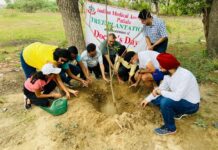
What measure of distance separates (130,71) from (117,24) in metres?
1.97

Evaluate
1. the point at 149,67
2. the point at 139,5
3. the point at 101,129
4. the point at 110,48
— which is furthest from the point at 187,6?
the point at 101,129

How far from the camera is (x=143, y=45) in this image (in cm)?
684

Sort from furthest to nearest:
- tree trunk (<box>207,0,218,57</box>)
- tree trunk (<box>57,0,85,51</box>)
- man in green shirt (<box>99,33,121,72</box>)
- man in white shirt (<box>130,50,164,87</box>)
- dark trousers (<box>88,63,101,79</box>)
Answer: tree trunk (<box>207,0,218,57</box>) → tree trunk (<box>57,0,85,51</box>) → dark trousers (<box>88,63,101,79</box>) → man in green shirt (<box>99,33,121,72</box>) → man in white shirt (<box>130,50,164,87</box>)

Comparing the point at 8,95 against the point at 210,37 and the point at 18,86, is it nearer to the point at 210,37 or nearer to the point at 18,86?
the point at 18,86

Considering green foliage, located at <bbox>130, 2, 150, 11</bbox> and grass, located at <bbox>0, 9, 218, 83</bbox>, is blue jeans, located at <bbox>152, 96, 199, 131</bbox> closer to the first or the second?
grass, located at <bbox>0, 9, 218, 83</bbox>

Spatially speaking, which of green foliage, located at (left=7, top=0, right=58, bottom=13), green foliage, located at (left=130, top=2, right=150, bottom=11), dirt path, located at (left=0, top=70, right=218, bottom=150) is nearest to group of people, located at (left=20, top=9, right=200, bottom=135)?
dirt path, located at (left=0, top=70, right=218, bottom=150)

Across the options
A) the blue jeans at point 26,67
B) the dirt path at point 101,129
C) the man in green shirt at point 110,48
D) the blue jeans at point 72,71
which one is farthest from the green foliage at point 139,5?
the blue jeans at point 26,67

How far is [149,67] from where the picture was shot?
481cm

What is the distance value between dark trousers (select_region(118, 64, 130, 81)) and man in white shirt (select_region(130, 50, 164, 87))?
54 centimetres

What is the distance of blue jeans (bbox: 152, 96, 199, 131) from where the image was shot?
395 cm

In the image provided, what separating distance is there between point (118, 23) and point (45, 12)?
14.4 meters

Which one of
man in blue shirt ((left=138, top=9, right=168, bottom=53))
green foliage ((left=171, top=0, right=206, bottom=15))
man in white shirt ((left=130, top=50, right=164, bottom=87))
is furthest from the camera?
green foliage ((left=171, top=0, right=206, bottom=15))

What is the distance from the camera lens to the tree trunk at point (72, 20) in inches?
244

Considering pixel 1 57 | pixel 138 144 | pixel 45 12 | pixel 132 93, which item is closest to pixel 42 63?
pixel 132 93
